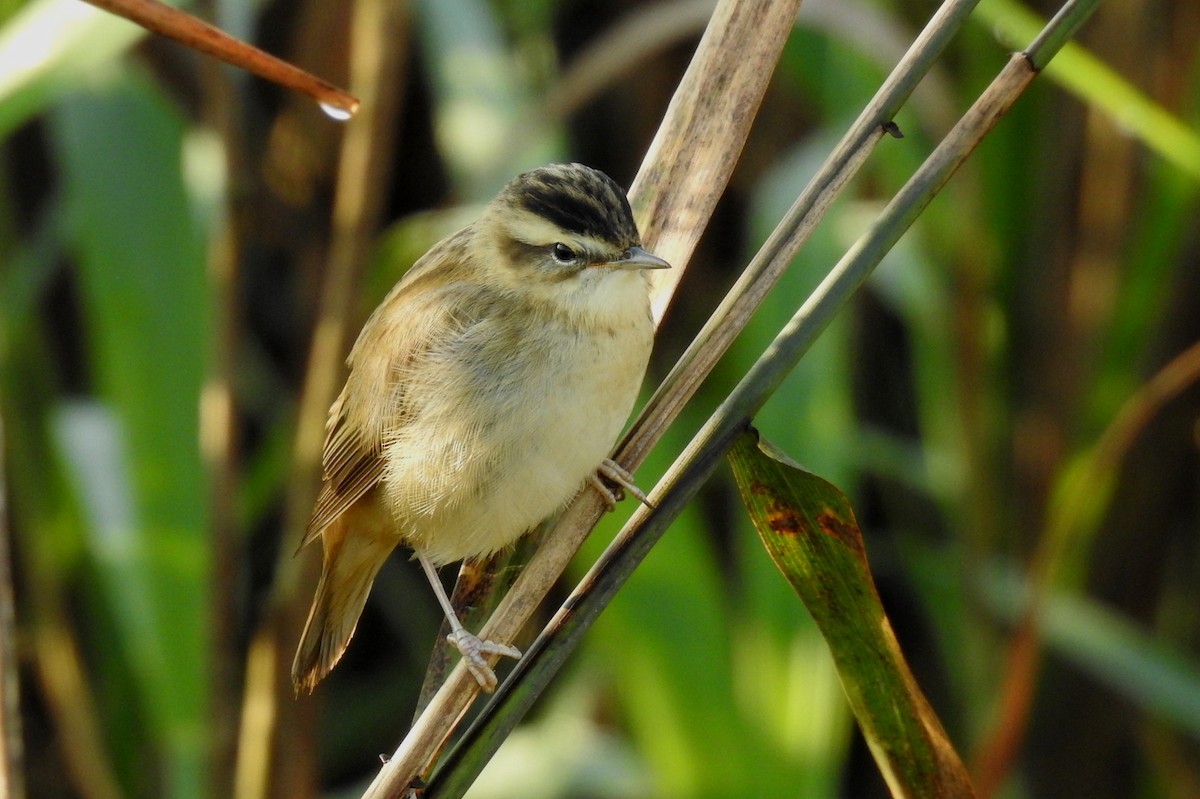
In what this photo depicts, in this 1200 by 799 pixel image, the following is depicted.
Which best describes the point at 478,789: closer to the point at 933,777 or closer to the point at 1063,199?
the point at 933,777

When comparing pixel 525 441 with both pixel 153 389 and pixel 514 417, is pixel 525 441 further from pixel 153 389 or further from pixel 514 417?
pixel 153 389

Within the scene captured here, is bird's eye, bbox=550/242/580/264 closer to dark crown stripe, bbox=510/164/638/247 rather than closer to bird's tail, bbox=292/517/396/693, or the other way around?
dark crown stripe, bbox=510/164/638/247

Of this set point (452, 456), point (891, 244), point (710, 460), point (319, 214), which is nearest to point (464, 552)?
point (452, 456)

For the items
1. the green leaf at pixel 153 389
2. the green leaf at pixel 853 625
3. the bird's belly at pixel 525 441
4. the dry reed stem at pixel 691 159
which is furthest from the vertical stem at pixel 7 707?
the green leaf at pixel 153 389

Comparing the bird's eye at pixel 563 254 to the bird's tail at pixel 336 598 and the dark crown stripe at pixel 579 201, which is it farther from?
the bird's tail at pixel 336 598

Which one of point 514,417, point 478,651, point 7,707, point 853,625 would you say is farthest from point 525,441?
point 7,707

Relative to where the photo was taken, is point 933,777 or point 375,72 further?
point 375,72

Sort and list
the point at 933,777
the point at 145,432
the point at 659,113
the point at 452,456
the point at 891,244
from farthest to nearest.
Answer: the point at 659,113 < the point at 145,432 < the point at 452,456 < the point at 933,777 < the point at 891,244
